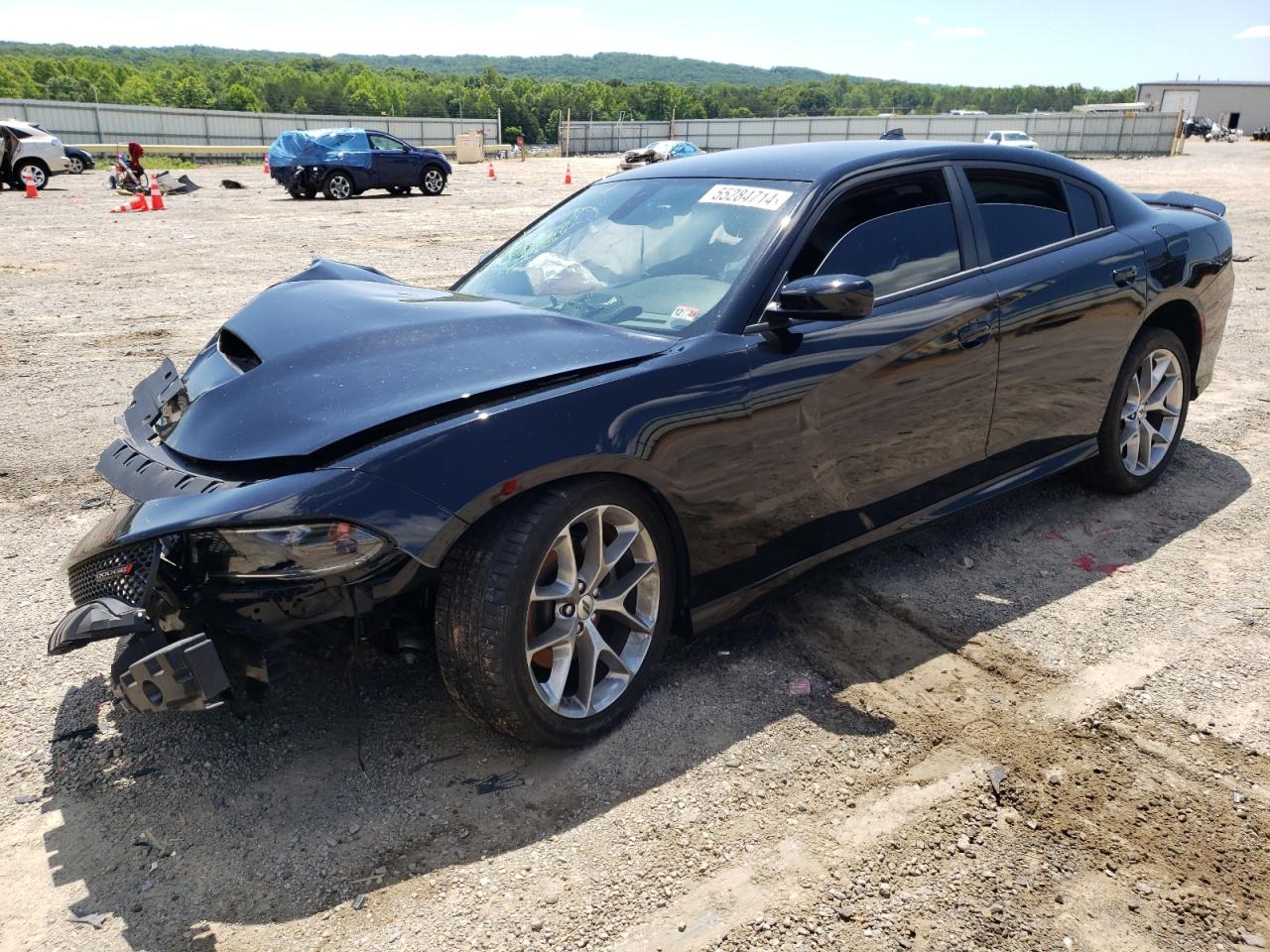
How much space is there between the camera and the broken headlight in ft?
7.91

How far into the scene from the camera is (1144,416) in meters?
4.91

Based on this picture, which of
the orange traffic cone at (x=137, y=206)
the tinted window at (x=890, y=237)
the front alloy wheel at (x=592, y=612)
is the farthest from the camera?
the orange traffic cone at (x=137, y=206)

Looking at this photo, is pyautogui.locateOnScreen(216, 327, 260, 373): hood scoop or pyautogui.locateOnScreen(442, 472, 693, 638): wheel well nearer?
pyautogui.locateOnScreen(442, 472, 693, 638): wheel well

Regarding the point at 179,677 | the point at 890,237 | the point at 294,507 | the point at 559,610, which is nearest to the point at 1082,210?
the point at 890,237

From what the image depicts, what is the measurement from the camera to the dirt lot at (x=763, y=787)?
7.61 feet

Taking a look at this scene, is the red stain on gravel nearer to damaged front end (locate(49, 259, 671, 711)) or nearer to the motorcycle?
damaged front end (locate(49, 259, 671, 711))

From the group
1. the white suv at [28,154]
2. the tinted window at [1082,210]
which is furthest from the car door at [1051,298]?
the white suv at [28,154]

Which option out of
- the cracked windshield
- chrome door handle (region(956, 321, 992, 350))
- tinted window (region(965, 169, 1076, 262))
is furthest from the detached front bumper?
tinted window (region(965, 169, 1076, 262))

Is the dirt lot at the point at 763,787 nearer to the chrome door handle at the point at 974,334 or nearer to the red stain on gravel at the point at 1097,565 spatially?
the red stain on gravel at the point at 1097,565

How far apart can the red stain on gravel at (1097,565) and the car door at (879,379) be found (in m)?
0.70

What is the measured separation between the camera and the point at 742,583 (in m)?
3.21

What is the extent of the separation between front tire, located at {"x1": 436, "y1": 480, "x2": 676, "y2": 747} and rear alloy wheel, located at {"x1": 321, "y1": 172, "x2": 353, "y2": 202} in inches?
878

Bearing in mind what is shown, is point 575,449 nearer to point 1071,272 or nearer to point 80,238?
point 1071,272

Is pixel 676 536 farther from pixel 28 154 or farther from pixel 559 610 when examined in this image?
pixel 28 154
